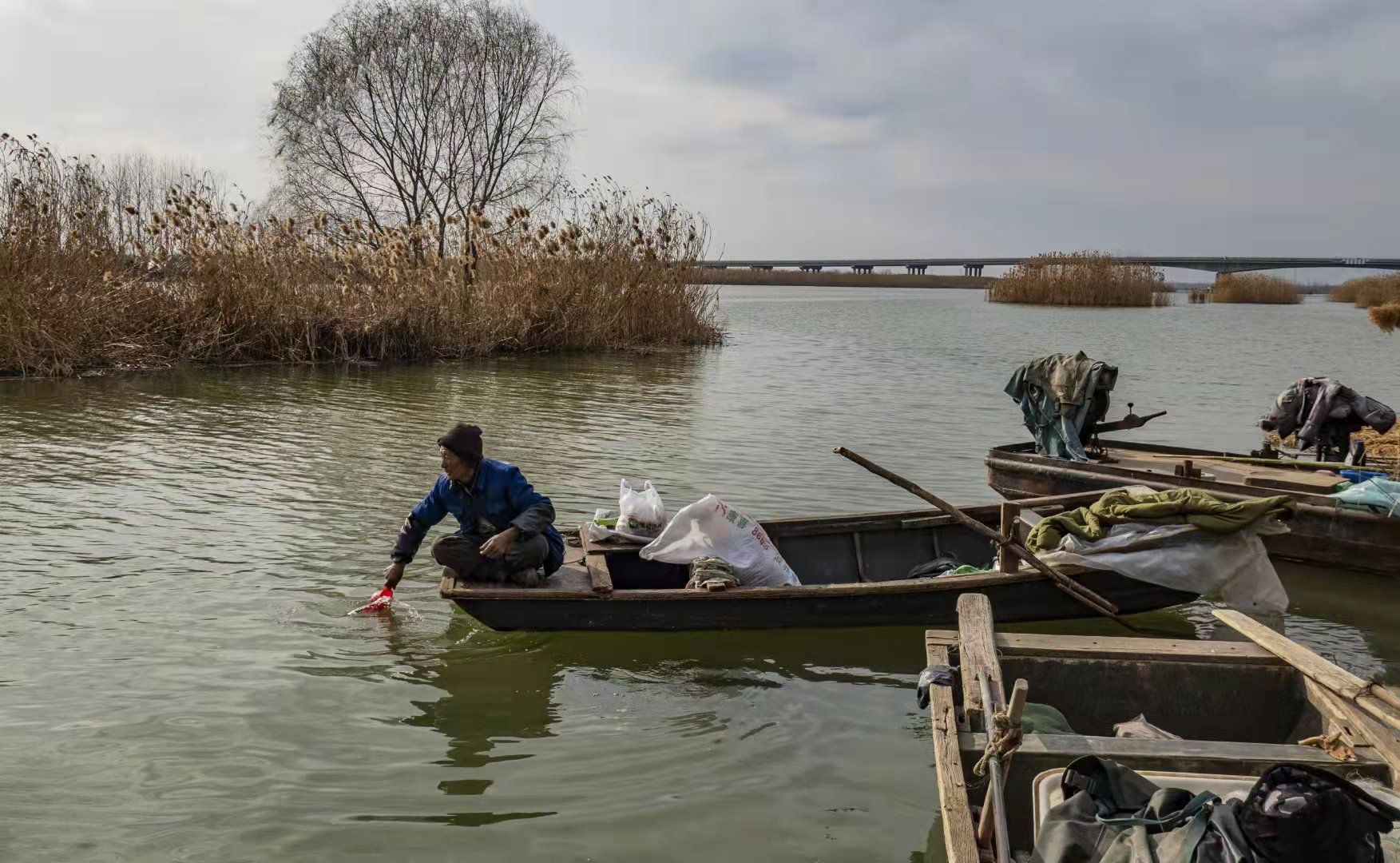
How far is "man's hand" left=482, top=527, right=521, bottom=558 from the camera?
6289 mm

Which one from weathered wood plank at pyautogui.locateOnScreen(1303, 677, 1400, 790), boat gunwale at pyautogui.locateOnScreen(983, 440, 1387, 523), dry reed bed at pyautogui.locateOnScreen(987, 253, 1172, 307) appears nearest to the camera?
weathered wood plank at pyautogui.locateOnScreen(1303, 677, 1400, 790)

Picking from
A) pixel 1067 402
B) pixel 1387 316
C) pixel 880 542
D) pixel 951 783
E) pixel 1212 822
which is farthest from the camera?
pixel 1387 316

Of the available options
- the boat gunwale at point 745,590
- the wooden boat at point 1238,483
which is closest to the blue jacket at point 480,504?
the boat gunwale at point 745,590

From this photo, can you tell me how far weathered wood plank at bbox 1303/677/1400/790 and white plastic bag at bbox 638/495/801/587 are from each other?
10.5 ft

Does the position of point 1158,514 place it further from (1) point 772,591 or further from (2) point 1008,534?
(1) point 772,591

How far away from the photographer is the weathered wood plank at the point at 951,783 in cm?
330

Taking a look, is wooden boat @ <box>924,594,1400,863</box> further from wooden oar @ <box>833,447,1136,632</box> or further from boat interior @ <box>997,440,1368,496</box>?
boat interior @ <box>997,440,1368,496</box>

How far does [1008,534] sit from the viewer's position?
22.1 feet

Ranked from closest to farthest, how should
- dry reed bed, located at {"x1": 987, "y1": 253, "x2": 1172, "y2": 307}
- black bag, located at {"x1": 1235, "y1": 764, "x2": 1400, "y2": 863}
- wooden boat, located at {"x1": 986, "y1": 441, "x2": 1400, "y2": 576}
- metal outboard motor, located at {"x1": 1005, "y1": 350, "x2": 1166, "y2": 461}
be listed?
1. black bag, located at {"x1": 1235, "y1": 764, "x2": 1400, "y2": 863}
2. wooden boat, located at {"x1": 986, "y1": 441, "x2": 1400, "y2": 576}
3. metal outboard motor, located at {"x1": 1005, "y1": 350, "x2": 1166, "y2": 461}
4. dry reed bed, located at {"x1": 987, "y1": 253, "x2": 1172, "y2": 307}

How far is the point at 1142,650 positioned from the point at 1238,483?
509 centimetres

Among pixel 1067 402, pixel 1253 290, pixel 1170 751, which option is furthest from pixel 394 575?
pixel 1253 290

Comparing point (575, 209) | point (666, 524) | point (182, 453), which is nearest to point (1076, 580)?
point (666, 524)

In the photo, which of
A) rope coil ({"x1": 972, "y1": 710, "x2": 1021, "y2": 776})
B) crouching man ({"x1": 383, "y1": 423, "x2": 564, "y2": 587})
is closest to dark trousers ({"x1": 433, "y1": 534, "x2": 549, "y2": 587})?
crouching man ({"x1": 383, "y1": 423, "x2": 564, "y2": 587})

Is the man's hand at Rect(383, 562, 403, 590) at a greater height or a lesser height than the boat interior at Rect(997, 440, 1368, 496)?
lesser
